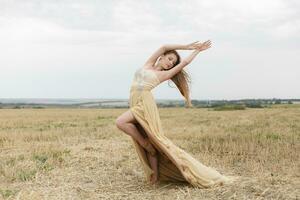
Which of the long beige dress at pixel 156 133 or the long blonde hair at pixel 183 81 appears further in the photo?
the long blonde hair at pixel 183 81

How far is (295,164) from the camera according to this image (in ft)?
28.5

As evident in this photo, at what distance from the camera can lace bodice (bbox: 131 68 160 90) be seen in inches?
267

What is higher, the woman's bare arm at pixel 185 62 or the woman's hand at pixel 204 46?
the woman's hand at pixel 204 46

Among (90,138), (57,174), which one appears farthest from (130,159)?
(90,138)

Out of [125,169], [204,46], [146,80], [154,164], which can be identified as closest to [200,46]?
[204,46]

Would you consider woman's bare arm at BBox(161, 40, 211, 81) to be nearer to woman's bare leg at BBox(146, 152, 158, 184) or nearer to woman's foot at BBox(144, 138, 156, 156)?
woman's foot at BBox(144, 138, 156, 156)

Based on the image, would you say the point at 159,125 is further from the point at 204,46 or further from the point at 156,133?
the point at 204,46

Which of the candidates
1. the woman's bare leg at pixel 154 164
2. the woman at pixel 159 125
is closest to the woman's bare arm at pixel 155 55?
the woman at pixel 159 125

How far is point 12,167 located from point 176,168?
10.4ft

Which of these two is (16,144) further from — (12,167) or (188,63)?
(188,63)

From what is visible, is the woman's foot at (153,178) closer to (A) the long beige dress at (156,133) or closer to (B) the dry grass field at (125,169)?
(B) the dry grass field at (125,169)

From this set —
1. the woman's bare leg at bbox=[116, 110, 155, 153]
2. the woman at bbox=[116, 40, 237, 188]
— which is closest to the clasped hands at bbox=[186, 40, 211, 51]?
the woman at bbox=[116, 40, 237, 188]

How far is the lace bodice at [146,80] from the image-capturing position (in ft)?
22.2

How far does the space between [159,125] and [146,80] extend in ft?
2.12
